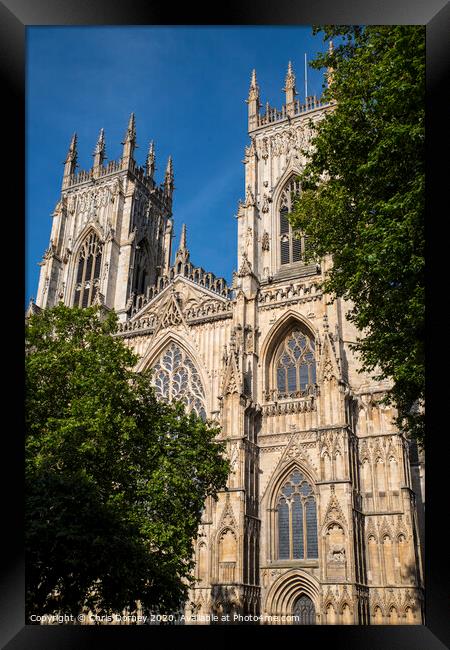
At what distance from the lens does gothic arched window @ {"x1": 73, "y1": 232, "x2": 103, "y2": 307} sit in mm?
36156

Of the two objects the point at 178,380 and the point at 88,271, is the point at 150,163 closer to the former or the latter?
the point at 88,271

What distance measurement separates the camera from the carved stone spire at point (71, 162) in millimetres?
41906

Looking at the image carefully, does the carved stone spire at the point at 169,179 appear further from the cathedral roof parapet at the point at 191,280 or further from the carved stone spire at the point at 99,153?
the cathedral roof parapet at the point at 191,280

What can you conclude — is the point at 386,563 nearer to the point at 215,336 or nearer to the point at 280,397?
the point at 280,397

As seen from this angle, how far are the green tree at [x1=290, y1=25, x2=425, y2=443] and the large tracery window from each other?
13393mm

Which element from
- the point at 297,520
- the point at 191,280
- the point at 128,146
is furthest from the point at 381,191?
the point at 128,146

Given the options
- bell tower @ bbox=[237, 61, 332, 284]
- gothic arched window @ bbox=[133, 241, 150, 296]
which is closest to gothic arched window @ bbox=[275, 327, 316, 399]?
bell tower @ bbox=[237, 61, 332, 284]

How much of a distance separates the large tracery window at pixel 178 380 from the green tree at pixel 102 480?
856cm

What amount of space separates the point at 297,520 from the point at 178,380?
8.83 m

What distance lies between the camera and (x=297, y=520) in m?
22.1

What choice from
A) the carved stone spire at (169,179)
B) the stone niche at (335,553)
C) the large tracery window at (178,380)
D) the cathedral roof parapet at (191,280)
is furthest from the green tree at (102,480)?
the carved stone spire at (169,179)
